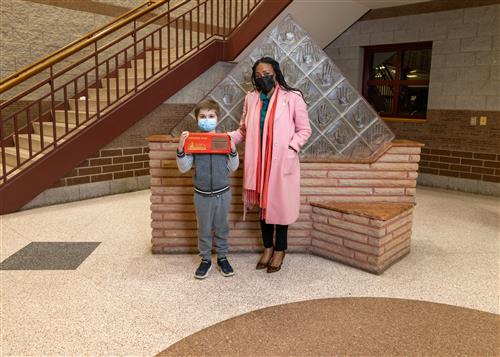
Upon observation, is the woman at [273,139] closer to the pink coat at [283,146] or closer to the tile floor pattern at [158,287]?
the pink coat at [283,146]

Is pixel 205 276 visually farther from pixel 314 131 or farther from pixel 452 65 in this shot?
pixel 452 65

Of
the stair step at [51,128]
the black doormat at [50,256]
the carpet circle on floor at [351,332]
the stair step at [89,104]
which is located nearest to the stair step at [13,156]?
the stair step at [51,128]

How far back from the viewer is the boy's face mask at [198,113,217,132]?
8.76 ft

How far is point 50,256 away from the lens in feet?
10.8

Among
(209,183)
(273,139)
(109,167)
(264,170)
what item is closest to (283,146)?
(273,139)

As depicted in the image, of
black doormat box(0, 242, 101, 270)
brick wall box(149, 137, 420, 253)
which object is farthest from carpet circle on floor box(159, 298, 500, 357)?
black doormat box(0, 242, 101, 270)

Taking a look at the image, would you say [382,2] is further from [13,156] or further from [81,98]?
[13,156]

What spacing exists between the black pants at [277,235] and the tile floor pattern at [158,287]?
0.20 metres

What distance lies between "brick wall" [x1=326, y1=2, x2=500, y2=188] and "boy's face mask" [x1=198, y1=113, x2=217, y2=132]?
4.69 meters

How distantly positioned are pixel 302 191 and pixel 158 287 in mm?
1314

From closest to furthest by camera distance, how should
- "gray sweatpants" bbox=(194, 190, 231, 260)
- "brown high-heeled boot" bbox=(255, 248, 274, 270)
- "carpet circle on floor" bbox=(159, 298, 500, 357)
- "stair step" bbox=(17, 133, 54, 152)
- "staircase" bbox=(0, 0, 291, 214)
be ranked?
"carpet circle on floor" bbox=(159, 298, 500, 357) < "gray sweatpants" bbox=(194, 190, 231, 260) < "brown high-heeled boot" bbox=(255, 248, 274, 270) < "staircase" bbox=(0, 0, 291, 214) < "stair step" bbox=(17, 133, 54, 152)

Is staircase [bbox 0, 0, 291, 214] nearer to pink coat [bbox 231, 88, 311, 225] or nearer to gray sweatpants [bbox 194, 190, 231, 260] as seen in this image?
gray sweatpants [bbox 194, 190, 231, 260]

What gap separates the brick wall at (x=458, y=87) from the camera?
5676mm

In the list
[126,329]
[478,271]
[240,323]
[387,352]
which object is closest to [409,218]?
[478,271]
